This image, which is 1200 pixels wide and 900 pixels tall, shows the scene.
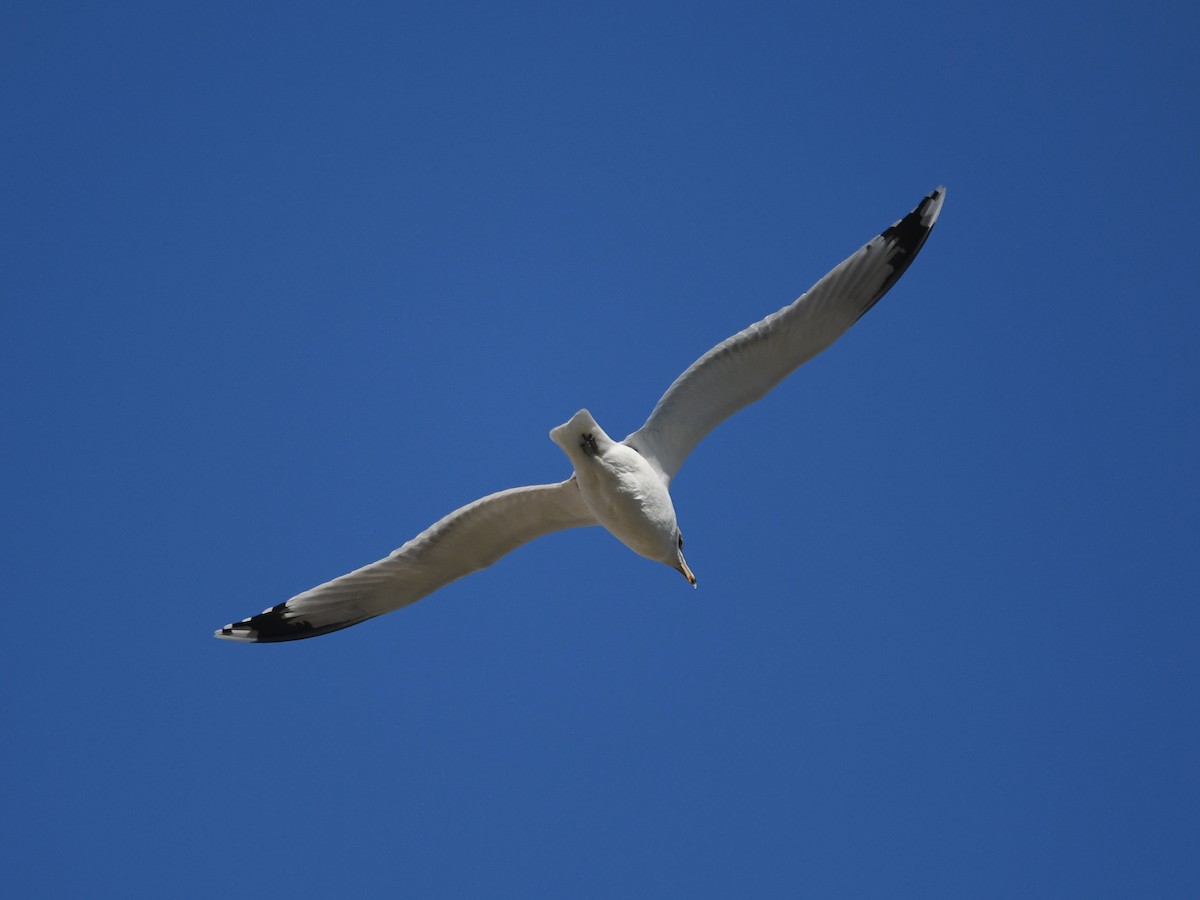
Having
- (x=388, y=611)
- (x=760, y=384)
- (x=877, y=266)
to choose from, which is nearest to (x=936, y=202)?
(x=877, y=266)

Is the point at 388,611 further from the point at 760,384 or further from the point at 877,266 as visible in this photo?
the point at 877,266

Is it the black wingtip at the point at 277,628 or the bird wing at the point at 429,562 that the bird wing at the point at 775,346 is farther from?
the black wingtip at the point at 277,628

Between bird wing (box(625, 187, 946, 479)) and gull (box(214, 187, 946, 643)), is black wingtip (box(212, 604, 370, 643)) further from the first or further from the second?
bird wing (box(625, 187, 946, 479))

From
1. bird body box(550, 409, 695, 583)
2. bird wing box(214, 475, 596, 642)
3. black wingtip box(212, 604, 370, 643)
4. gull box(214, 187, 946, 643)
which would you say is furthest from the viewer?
black wingtip box(212, 604, 370, 643)

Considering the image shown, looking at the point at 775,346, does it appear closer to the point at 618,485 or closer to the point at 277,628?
the point at 618,485

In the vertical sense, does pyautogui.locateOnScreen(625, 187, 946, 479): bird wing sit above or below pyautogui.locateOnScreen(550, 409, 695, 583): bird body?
above

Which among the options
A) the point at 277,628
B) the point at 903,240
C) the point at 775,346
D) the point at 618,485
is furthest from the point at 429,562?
the point at 903,240

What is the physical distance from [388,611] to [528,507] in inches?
44.2

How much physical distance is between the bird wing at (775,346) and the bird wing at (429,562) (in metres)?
0.60

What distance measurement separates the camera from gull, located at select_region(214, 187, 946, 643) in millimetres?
Answer: 7609

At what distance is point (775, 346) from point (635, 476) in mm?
1003

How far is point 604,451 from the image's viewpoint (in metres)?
7.57

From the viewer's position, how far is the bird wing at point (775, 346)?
7641mm

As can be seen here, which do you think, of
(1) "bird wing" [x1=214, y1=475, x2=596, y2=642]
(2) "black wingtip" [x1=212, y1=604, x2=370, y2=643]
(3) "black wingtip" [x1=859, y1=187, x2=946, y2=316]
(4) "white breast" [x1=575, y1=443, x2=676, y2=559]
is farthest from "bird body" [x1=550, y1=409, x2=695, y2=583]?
(2) "black wingtip" [x1=212, y1=604, x2=370, y2=643]
